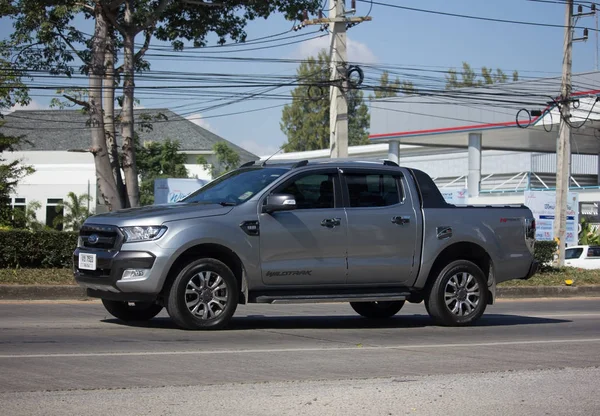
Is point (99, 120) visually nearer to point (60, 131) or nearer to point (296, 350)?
point (296, 350)

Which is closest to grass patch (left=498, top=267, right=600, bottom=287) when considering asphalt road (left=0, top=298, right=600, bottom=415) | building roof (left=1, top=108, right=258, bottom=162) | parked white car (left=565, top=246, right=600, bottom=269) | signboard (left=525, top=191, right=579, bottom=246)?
signboard (left=525, top=191, right=579, bottom=246)

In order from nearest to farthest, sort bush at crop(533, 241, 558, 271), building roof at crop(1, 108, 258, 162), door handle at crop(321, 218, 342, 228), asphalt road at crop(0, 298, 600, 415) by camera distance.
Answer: asphalt road at crop(0, 298, 600, 415), door handle at crop(321, 218, 342, 228), bush at crop(533, 241, 558, 271), building roof at crop(1, 108, 258, 162)

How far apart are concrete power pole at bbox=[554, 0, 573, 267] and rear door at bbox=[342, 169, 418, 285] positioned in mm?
14398

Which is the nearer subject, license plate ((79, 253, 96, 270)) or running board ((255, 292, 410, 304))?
license plate ((79, 253, 96, 270))

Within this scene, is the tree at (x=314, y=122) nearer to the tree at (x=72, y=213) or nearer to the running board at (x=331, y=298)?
the tree at (x=72, y=213)

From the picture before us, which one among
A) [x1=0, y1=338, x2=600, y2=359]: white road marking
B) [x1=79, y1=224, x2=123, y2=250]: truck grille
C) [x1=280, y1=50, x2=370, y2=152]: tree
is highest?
[x1=280, y1=50, x2=370, y2=152]: tree

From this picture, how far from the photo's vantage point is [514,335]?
10461mm

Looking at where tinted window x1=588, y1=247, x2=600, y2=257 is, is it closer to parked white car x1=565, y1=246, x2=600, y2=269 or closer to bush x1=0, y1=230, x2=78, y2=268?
parked white car x1=565, y1=246, x2=600, y2=269

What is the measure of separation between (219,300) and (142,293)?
2.77 feet

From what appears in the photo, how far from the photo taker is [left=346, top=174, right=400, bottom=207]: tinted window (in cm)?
1070

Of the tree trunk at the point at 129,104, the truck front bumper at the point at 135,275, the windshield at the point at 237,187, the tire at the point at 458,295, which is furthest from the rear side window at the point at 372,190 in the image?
the tree trunk at the point at 129,104

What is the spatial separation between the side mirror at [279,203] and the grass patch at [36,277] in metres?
6.75

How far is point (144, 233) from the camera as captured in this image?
9.45 metres

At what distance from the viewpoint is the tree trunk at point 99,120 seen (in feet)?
67.7
